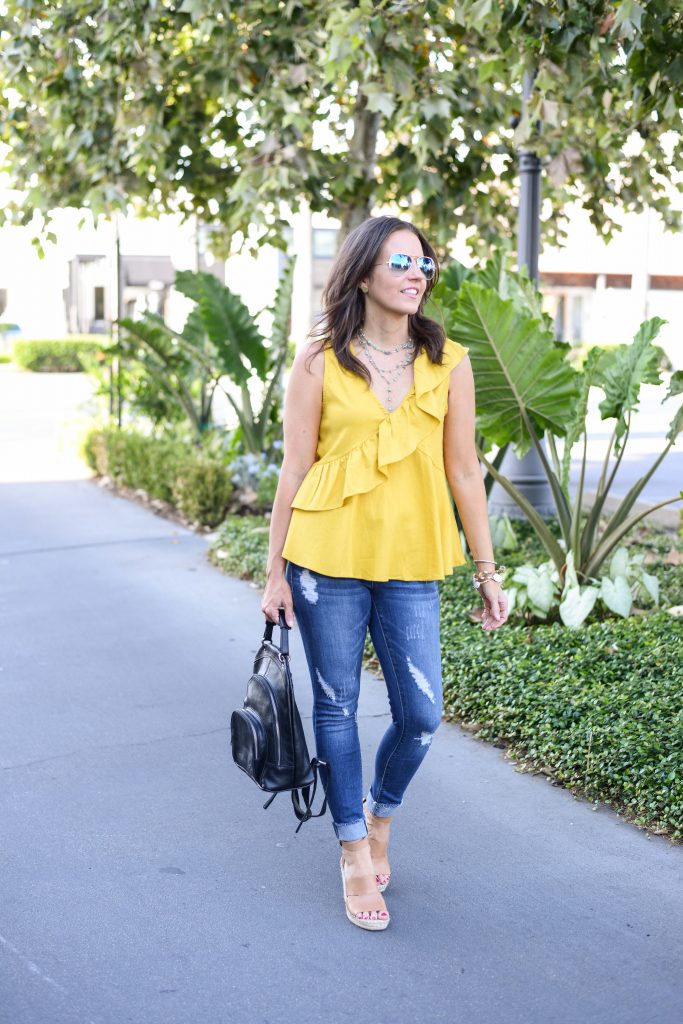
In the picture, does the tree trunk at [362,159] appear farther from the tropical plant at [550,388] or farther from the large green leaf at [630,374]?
the large green leaf at [630,374]

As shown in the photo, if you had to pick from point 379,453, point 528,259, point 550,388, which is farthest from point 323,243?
point 379,453

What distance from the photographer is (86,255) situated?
42062 mm

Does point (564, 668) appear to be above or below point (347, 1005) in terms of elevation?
above

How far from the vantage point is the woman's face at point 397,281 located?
128 inches

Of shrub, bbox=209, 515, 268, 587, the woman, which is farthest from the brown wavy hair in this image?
shrub, bbox=209, 515, 268, 587

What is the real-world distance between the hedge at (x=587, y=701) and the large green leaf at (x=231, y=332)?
396cm

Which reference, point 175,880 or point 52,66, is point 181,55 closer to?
point 52,66

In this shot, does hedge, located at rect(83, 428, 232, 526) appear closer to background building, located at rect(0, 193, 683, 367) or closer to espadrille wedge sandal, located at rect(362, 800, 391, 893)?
espadrille wedge sandal, located at rect(362, 800, 391, 893)

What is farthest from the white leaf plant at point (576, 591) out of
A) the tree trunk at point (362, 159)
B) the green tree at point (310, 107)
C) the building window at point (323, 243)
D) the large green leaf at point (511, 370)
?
the building window at point (323, 243)

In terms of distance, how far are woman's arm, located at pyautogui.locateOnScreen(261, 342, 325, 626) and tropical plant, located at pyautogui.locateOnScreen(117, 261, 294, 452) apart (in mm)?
6279

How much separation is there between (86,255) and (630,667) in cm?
3948

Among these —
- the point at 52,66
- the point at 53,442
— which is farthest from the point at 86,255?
the point at 52,66

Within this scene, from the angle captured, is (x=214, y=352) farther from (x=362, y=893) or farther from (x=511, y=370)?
(x=362, y=893)

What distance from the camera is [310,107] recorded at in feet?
28.4
